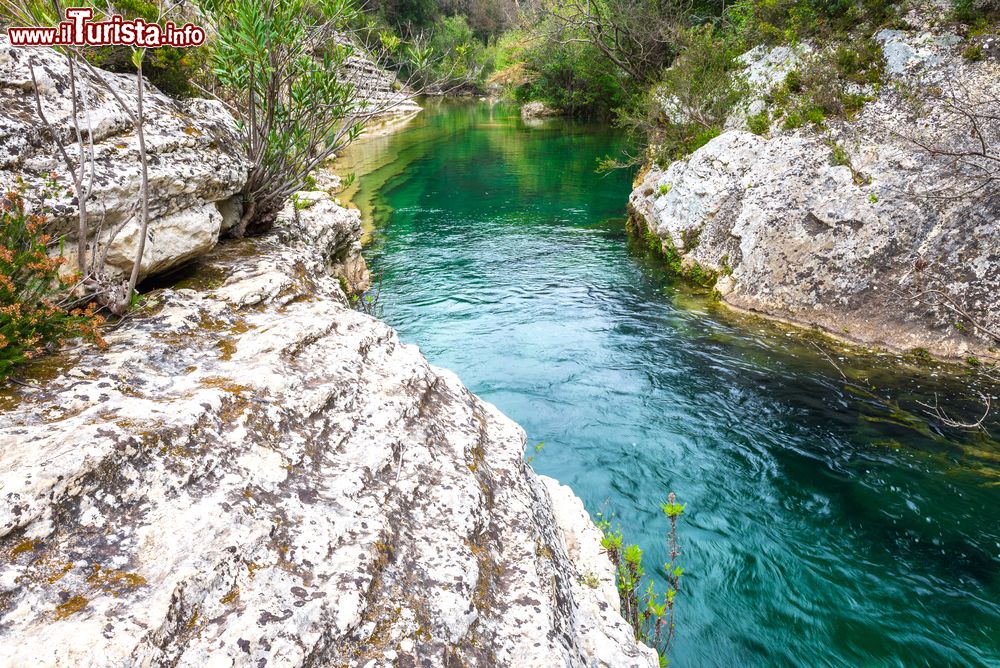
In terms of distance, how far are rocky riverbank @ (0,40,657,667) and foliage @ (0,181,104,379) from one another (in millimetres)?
161

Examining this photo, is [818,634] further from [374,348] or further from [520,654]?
[374,348]

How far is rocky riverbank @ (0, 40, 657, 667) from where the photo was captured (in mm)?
2529

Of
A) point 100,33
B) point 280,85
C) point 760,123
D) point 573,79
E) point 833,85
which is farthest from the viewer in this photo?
point 573,79

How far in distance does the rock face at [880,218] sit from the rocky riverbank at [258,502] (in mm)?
7927

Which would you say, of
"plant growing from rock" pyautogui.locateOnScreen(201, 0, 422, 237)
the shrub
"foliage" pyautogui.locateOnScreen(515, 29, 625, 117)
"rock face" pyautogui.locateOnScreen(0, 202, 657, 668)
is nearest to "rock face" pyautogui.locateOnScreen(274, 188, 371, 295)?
"plant growing from rock" pyautogui.locateOnScreen(201, 0, 422, 237)

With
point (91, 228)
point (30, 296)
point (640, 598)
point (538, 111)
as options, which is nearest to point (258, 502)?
point (30, 296)

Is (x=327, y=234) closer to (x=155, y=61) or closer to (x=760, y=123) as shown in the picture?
(x=155, y=61)

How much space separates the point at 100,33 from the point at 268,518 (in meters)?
5.62

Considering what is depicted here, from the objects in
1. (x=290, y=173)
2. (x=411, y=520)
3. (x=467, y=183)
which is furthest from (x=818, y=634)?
(x=467, y=183)

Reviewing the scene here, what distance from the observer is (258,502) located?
3.21 m

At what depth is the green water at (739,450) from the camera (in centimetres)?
536

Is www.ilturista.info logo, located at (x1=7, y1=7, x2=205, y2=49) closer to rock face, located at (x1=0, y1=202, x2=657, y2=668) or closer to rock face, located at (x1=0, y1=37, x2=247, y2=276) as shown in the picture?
rock face, located at (x1=0, y1=37, x2=247, y2=276)

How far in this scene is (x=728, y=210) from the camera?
13.0 m

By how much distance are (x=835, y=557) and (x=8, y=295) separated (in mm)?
7697
